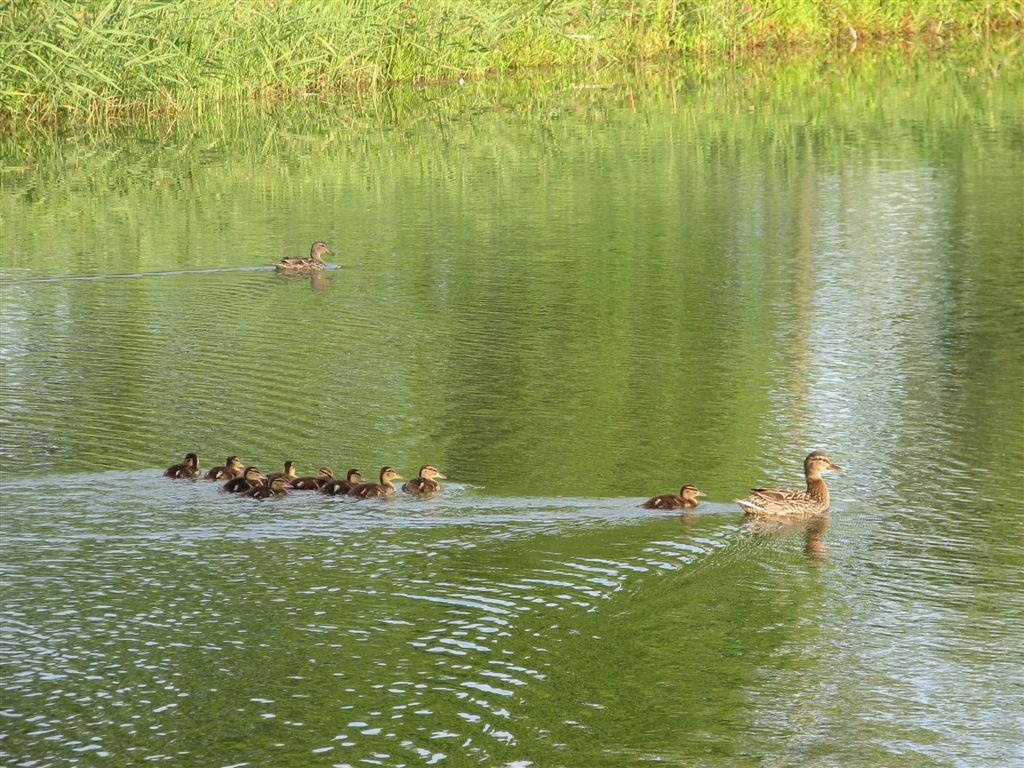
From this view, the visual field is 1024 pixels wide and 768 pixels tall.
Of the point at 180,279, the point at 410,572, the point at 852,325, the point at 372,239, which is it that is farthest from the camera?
the point at 372,239

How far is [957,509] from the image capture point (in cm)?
982

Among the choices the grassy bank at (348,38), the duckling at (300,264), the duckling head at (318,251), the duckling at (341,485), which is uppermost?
the grassy bank at (348,38)

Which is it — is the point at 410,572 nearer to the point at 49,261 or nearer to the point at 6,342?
the point at 6,342

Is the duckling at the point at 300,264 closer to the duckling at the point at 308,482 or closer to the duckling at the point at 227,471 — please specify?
the duckling at the point at 227,471

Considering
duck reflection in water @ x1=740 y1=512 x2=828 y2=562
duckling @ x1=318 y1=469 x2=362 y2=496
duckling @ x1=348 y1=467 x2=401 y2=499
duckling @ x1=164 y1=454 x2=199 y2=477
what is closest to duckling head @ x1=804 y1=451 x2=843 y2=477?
duck reflection in water @ x1=740 y1=512 x2=828 y2=562

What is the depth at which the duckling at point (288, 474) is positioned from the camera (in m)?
9.96

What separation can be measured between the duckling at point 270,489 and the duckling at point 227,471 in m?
0.35

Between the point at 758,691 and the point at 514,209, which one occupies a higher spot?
the point at 514,209

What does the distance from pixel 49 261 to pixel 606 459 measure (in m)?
8.98

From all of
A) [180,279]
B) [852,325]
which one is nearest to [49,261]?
[180,279]

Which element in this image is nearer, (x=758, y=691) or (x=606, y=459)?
(x=758, y=691)

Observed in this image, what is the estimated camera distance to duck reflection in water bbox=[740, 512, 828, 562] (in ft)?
30.8

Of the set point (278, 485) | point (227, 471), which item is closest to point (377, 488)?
point (278, 485)

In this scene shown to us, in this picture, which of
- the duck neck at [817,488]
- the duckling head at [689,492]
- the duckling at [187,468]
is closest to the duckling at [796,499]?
the duck neck at [817,488]
